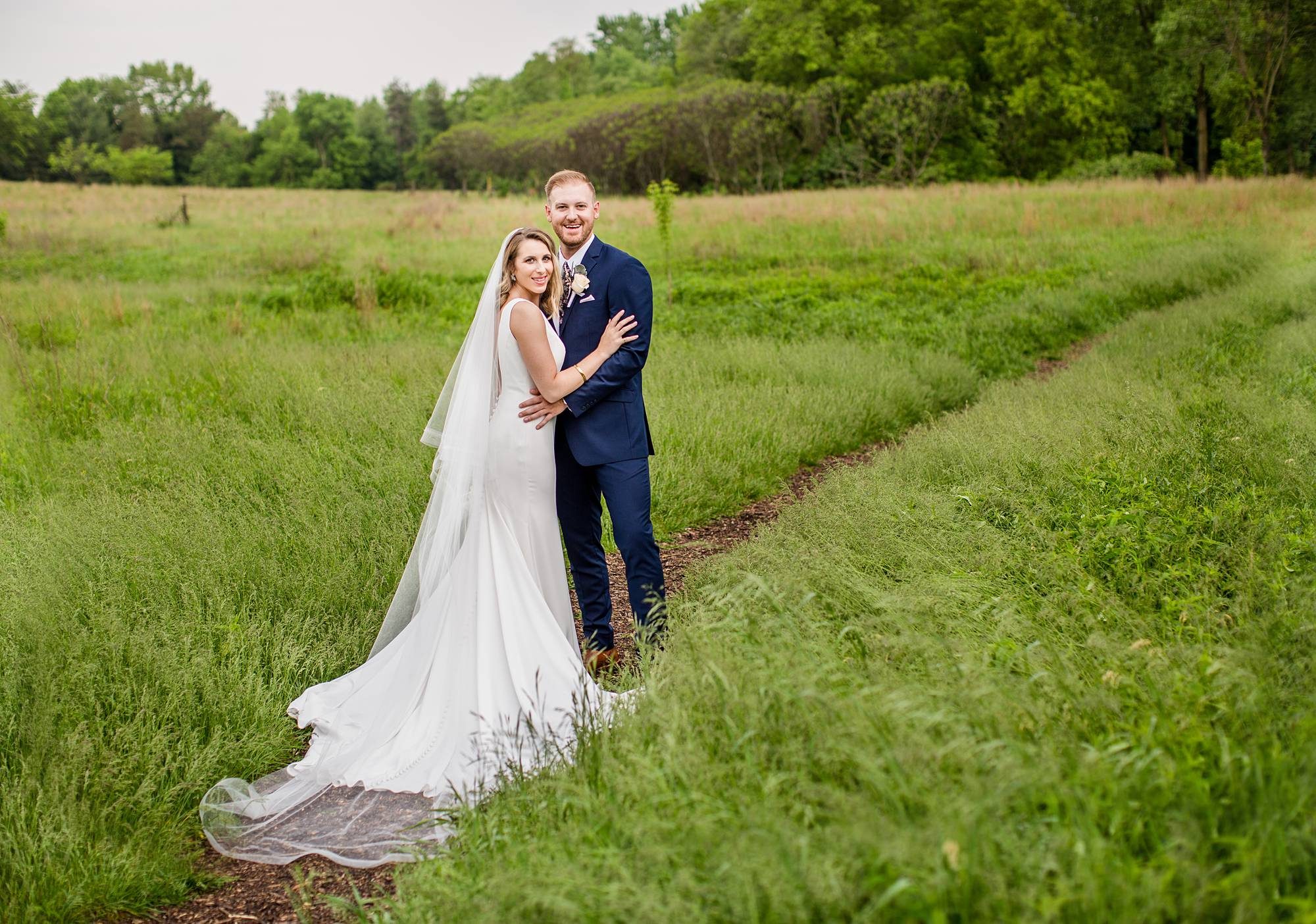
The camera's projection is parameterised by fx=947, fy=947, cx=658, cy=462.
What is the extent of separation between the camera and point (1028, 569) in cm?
425

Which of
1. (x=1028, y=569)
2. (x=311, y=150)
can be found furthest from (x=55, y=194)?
(x=1028, y=569)

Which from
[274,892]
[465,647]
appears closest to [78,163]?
[465,647]

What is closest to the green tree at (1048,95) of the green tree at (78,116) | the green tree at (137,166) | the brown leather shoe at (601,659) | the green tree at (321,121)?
the brown leather shoe at (601,659)

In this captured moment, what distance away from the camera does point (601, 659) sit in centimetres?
474

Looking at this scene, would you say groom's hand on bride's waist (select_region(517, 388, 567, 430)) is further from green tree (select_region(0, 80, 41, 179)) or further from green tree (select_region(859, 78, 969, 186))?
green tree (select_region(0, 80, 41, 179))

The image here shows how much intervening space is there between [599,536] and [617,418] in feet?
2.33

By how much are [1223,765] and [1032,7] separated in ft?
168

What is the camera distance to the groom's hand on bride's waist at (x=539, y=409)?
4.41m

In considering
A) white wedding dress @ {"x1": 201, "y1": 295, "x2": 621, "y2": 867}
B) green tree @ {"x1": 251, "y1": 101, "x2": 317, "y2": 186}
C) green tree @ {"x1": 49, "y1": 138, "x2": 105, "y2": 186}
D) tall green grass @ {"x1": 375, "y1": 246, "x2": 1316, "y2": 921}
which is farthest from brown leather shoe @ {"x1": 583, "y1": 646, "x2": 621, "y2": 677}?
green tree @ {"x1": 251, "y1": 101, "x2": 317, "y2": 186}

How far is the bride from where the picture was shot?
3.59 metres

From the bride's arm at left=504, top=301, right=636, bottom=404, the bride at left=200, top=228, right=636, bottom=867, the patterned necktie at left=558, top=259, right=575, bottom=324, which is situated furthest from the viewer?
the patterned necktie at left=558, top=259, right=575, bottom=324

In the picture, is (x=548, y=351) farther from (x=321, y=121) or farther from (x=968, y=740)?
(x=321, y=121)

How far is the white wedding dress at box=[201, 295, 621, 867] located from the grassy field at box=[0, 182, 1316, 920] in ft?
0.78

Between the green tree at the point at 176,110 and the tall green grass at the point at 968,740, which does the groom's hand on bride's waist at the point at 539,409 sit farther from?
the green tree at the point at 176,110
